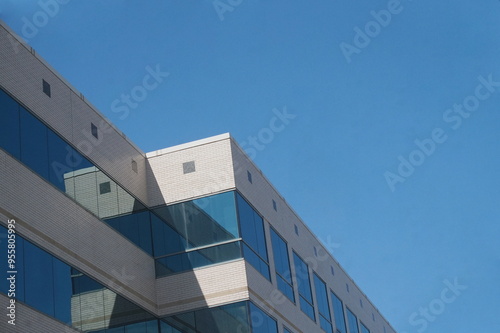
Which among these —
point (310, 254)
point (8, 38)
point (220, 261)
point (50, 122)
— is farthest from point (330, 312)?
point (8, 38)

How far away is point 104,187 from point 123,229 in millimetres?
1503

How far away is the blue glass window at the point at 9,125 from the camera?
20.3 m

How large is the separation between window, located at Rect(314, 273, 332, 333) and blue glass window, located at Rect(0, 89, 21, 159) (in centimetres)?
1598

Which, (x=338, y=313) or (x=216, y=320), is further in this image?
(x=338, y=313)

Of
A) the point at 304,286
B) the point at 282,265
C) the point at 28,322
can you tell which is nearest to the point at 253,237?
the point at 282,265

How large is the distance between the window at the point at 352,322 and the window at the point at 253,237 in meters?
11.3

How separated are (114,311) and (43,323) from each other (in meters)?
3.46

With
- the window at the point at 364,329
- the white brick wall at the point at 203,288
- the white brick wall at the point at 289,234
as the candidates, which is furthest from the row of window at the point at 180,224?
the window at the point at 364,329

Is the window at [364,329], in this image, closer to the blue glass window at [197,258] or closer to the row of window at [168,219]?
the row of window at [168,219]

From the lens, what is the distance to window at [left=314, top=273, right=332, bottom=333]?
1321 inches

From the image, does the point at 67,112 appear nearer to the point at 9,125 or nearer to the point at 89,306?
the point at 9,125

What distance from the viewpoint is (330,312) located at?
35.1m

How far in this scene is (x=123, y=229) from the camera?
82.8 feet

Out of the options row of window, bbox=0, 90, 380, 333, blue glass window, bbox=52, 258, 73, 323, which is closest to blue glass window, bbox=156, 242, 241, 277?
row of window, bbox=0, 90, 380, 333
